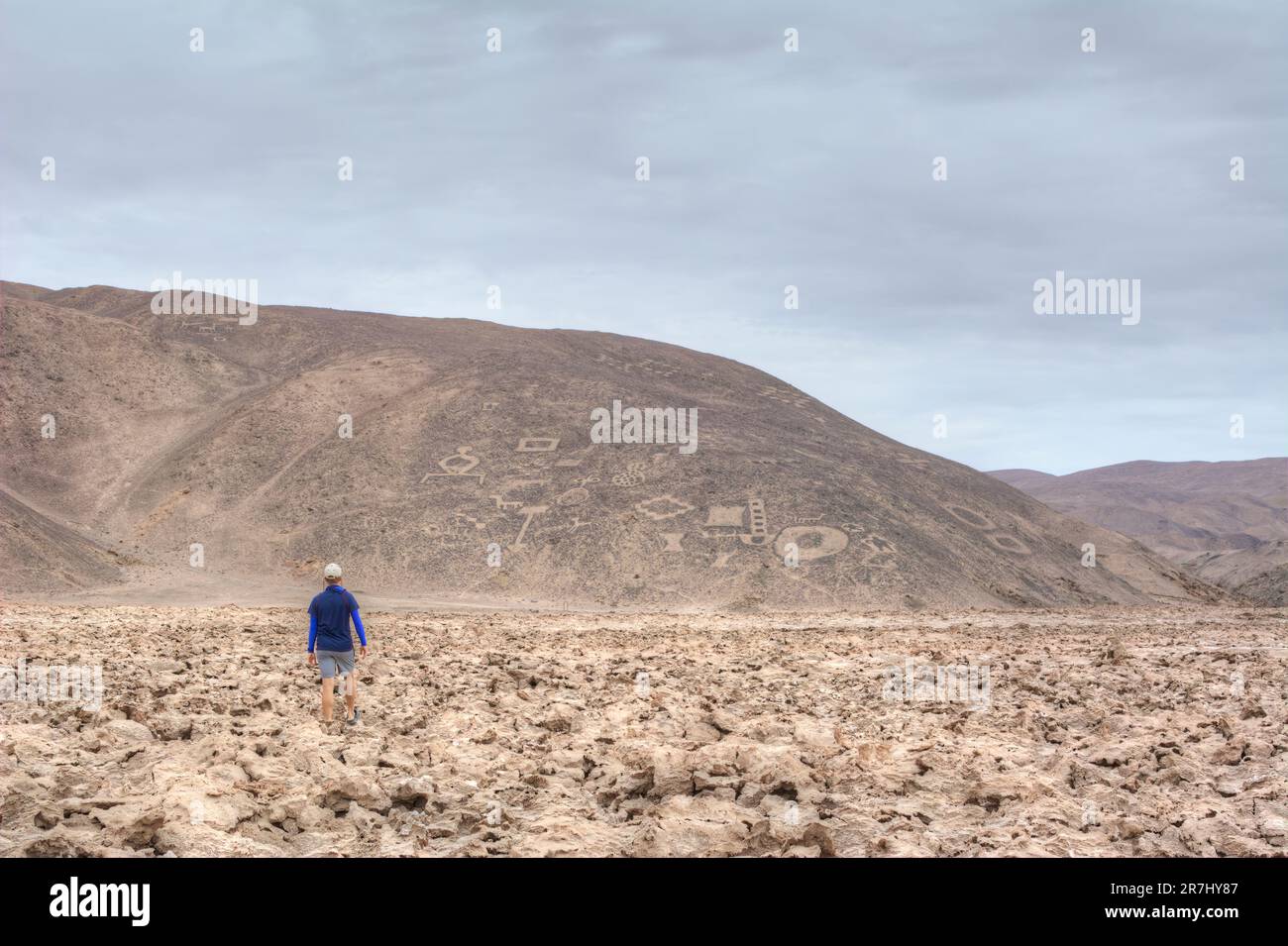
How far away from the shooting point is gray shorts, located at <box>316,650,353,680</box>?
37.9 ft

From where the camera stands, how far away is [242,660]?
1623 cm

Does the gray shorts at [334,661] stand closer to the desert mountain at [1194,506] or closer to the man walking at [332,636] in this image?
the man walking at [332,636]

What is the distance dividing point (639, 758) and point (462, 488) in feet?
121

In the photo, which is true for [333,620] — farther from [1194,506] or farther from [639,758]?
[1194,506]

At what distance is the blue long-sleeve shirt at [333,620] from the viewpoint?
11438mm

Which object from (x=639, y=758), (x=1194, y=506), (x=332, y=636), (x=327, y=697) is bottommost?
(x=639, y=758)

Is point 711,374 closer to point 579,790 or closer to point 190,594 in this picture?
point 190,594

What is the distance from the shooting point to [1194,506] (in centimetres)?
14312

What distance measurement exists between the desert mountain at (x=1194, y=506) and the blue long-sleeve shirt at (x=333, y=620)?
230 ft

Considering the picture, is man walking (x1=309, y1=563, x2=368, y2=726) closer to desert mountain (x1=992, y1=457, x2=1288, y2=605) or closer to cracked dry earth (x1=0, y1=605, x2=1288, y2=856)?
cracked dry earth (x1=0, y1=605, x2=1288, y2=856)

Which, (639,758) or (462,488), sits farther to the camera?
(462,488)

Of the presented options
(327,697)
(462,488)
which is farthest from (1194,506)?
(327,697)

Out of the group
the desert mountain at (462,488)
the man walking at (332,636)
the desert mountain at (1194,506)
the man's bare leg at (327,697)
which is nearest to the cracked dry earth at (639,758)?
the man's bare leg at (327,697)
